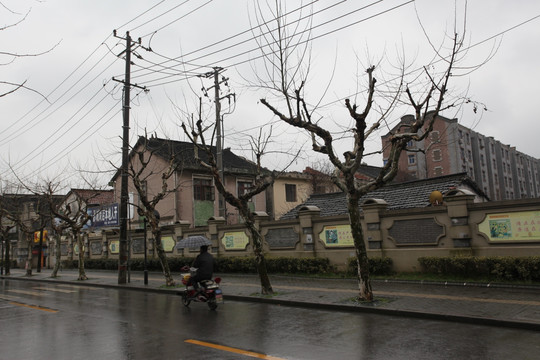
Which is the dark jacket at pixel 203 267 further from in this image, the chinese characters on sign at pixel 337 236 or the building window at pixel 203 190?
the building window at pixel 203 190

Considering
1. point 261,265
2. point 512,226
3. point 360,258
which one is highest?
point 512,226

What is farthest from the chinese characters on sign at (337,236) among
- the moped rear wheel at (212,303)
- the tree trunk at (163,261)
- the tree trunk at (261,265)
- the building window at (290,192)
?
the building window at (290,192)

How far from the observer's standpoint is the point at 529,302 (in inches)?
371

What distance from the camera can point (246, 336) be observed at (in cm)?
762

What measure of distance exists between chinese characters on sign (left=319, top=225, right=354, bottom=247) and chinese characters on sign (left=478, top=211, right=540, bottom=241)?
491cm

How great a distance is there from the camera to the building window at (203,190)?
31.5 m

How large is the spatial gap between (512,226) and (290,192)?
26.7 m

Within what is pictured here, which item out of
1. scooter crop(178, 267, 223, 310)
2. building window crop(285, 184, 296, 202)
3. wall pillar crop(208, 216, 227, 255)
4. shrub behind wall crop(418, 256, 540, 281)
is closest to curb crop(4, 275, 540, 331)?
scooter crop(178, 267, 223, 310)

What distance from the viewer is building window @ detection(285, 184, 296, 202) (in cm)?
3797

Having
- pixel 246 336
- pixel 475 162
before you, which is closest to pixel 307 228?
pixel 246 336

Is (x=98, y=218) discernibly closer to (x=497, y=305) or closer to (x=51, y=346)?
(x=51, y=346)

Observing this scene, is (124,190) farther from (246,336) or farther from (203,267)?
(246,336)

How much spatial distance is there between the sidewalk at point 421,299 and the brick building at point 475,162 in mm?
41168

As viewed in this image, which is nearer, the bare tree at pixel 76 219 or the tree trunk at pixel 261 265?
the tree trunk at pixel 261 265
